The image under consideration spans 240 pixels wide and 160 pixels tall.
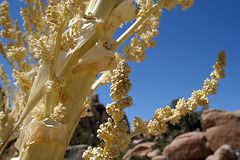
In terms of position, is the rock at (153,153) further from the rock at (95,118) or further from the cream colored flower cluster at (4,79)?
the cream colored flower cluster at (4,79)

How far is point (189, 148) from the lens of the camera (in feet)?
50.2

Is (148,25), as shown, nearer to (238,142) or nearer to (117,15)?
(117,15)

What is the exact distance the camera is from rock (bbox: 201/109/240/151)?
1487cm

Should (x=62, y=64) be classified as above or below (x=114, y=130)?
above

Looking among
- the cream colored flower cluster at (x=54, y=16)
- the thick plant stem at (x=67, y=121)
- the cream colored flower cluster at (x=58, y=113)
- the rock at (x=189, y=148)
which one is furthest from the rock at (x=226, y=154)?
the cream colored flower cluster at (x=54, y=16)

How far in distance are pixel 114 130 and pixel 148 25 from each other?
654mm

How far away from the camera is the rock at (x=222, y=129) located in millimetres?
14867

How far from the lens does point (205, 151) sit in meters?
15.2

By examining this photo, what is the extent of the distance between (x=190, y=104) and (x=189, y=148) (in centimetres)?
1553

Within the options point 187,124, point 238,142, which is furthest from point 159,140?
point 238,142

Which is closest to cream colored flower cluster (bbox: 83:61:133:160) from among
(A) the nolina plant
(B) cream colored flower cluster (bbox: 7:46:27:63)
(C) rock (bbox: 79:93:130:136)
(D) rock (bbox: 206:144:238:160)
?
(A) the nolina plant

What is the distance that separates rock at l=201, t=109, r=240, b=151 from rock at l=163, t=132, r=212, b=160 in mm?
510

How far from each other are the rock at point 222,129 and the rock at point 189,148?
1.67 feet

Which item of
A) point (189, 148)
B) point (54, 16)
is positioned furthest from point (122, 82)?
point (189, 148)
